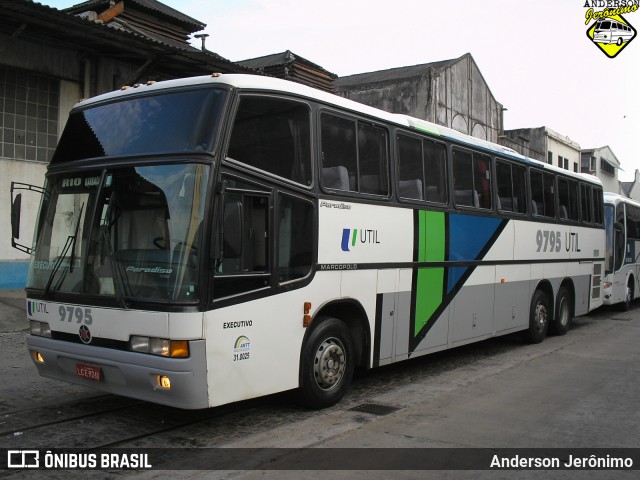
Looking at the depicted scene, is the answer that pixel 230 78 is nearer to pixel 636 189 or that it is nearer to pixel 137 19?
pixel 137 19

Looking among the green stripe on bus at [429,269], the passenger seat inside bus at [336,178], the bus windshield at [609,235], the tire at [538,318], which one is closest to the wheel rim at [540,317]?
the tire at [538,318]

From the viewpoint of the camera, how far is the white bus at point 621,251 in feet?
54.1

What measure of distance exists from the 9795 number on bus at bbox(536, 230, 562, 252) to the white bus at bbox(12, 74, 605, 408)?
3.93 m

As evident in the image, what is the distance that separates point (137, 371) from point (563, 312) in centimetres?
1014

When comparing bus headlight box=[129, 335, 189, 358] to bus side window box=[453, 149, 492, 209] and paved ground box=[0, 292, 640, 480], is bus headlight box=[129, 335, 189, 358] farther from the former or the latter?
bus side window box=[453, 149, 492, 209]

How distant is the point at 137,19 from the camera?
18578 mm

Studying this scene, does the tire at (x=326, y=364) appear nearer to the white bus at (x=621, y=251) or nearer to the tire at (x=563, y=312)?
the tire at (x=563, y=312)

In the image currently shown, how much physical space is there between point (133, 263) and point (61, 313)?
1040 millimetres

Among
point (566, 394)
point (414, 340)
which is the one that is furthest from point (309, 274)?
point (566, 394)

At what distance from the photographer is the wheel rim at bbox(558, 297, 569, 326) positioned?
12.7 meters

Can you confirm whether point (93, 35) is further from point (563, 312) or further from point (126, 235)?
point (563, 312)

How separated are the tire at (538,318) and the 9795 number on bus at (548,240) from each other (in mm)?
853

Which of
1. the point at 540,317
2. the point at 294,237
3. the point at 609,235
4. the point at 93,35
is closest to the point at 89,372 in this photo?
the point at 294,237

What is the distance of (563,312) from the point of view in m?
12.9
